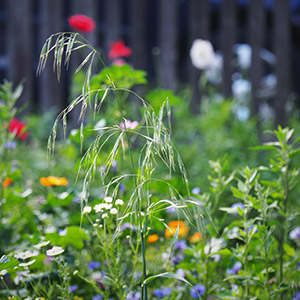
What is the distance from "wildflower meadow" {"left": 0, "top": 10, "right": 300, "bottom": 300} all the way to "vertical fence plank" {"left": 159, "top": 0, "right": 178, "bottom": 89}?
2.17 ft

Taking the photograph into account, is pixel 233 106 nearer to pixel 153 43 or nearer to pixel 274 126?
pixel 274 126

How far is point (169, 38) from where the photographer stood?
3.22 metres

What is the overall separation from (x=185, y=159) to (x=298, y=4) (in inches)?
127

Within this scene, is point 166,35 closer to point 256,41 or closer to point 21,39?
point 256,41

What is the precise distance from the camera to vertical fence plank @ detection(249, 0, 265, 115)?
3053 mm

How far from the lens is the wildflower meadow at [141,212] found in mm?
852

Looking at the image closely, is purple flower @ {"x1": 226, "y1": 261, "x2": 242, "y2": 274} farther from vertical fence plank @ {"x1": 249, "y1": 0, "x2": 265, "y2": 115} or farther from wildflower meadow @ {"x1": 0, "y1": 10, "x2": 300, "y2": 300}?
vertical fence plank @ {"x1": 249, "y1": 0, "x2": 265, "y2": 115}

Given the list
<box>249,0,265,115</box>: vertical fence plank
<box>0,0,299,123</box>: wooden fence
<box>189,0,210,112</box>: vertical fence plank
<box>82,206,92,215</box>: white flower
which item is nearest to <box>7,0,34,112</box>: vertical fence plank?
<box>0,0,299,123</box>: wooden fence

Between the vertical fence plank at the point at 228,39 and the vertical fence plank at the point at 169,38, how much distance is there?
366 millimetres

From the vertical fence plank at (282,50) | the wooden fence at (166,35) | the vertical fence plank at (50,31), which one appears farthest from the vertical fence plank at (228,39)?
the vertical fence plank at (50,31)

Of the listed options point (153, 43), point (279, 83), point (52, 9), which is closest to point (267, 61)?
point (153, 43)

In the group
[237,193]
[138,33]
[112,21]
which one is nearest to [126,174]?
[237,193]

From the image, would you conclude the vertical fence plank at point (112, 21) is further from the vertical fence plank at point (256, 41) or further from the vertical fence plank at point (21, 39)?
the vertical fence plank at point (256, 41)

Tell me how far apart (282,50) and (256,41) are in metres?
0.19
